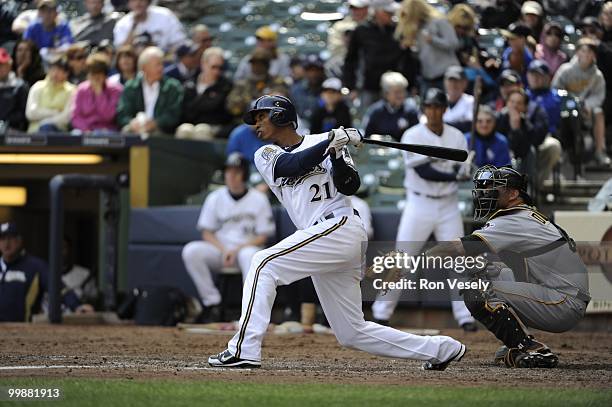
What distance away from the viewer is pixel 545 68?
12195 mm

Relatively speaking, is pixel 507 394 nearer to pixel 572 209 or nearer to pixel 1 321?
pixel 572 209

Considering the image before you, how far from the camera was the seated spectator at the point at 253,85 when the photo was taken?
13.3 metres

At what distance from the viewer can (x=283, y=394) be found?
5707 millimetres

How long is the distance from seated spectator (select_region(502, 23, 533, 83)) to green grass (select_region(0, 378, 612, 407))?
7.30 m

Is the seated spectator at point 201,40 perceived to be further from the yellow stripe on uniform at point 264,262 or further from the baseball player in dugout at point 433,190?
the yellow stripe on uniform at point 264,262

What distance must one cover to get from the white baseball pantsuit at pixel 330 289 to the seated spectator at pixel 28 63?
8.17 meters

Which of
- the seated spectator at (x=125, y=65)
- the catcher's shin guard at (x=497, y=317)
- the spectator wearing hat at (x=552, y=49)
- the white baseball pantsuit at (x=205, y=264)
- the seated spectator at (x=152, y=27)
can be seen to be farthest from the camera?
the seated spectator at (x=152, y=27)

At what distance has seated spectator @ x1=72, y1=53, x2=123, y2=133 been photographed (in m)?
13.2

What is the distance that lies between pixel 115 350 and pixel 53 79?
572 cm

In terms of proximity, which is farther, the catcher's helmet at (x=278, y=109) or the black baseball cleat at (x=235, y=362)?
the catcher's helmet at (x=278, y=109)

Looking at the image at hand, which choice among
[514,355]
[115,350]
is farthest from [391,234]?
[514,355]

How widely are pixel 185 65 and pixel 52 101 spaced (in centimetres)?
164

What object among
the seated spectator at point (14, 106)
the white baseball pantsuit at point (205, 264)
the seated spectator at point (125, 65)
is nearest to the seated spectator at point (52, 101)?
the seated spectator at point (14, 106)

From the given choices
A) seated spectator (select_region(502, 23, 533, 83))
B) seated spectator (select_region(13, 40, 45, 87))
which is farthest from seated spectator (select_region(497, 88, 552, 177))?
seated spectator (select_region(13, 40, 45, 87))
